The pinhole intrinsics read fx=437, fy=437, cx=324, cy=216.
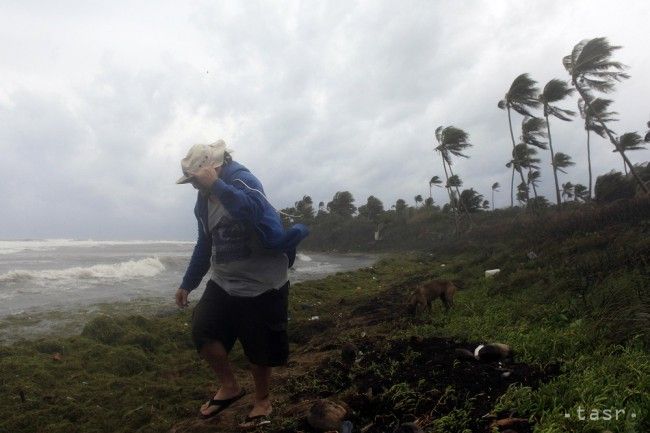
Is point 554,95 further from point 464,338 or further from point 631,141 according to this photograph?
point 464,338

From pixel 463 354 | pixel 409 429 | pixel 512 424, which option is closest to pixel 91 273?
pixel 463 354

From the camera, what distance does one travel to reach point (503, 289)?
671 cm

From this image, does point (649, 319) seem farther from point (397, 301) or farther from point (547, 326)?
point (397, 301)

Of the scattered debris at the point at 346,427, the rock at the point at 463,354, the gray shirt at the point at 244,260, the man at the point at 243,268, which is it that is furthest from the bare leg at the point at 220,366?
the rock at the point at 463,354

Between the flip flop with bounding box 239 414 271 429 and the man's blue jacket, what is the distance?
3.48ft

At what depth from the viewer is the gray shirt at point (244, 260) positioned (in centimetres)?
290

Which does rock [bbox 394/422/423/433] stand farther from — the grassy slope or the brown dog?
the brown dog

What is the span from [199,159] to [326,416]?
1.78 metres

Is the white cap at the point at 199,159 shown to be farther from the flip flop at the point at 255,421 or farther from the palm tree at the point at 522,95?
the palm tree at the point at 522,95

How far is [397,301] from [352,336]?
3029mm

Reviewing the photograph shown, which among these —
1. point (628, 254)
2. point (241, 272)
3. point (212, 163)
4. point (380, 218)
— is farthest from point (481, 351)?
point (380, 218)

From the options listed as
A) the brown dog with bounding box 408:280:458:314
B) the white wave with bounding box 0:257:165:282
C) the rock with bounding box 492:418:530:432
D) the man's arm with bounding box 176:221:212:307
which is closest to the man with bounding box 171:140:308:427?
the man's arm with bounding box 176:221:212:307

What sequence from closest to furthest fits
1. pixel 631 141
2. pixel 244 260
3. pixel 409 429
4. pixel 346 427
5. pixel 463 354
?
pixel 409 429, pixel 346 427, pixel 244 260, pixel 463 354, pixel 631 141

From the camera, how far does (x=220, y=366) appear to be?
122 inches
